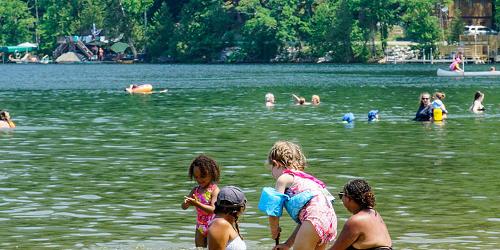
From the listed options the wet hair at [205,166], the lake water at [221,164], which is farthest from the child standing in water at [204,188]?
the lake water at [221,164]

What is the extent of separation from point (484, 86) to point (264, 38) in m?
95.8

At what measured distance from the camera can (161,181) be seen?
26.8 m

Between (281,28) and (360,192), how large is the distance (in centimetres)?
15840

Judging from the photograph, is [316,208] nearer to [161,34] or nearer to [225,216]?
[225,216]

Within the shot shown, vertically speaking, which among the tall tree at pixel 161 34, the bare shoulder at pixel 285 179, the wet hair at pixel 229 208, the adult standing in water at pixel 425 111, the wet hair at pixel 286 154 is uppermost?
the wet hair at pixel 286 154

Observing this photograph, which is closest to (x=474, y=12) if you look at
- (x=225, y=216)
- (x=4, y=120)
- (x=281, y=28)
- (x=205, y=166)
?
(x=281, y=28)

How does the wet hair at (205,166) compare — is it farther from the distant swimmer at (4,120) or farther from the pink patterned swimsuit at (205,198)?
the distant swimmer at (4,120)

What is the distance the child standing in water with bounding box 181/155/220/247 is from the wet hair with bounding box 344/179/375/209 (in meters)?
2.43

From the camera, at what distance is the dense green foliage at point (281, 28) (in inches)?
6255

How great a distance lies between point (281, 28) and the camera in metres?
170

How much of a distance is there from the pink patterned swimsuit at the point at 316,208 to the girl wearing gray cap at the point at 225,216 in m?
0.63

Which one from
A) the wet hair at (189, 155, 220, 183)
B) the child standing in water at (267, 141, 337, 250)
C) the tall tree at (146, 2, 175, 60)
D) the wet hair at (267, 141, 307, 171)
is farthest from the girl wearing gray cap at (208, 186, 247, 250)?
the tall tree at (146, 2, 175, 60)

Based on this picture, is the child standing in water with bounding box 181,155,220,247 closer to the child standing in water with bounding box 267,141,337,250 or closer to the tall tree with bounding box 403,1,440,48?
the child standing in water with bounding box 267,141,337,250

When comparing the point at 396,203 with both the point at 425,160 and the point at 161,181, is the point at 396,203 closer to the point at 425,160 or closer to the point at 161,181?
the point at 161,181
